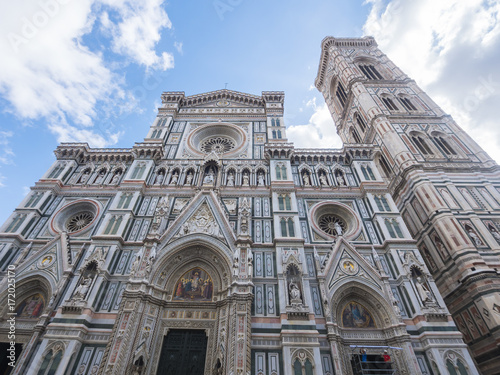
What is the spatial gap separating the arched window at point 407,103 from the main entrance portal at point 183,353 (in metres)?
24.3

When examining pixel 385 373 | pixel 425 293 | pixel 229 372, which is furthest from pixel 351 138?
pixel 229 372

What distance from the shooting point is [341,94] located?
1305 inches

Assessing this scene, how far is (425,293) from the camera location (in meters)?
12.0

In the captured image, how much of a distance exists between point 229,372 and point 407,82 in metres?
28.8

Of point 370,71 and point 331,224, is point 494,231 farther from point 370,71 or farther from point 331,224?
point 370,71

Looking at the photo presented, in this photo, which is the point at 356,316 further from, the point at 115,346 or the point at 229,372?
the point at 115,346

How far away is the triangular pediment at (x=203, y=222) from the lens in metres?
14.2

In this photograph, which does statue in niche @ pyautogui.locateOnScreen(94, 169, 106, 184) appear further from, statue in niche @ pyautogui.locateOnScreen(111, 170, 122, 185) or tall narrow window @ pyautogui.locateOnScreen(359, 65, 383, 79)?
tall narrow window @ pyautogui.locateOnScreen(359, 65, 383, 79)

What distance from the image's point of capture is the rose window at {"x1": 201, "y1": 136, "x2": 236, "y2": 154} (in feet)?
68.8

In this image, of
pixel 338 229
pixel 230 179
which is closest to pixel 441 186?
pixel 338 229

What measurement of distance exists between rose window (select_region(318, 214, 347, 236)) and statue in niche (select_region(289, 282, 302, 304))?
A: 15.1ft

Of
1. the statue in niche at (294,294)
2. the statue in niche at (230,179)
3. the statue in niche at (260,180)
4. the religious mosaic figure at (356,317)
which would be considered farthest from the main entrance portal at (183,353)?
the statue in niche at (260,180)

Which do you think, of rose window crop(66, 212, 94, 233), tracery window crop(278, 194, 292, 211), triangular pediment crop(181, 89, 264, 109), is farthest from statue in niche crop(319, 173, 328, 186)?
rose window crop(66, 212, 94, 233)

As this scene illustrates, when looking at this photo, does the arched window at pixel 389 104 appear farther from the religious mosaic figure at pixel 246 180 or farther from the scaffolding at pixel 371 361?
the scaffolding at pixel 371 361
